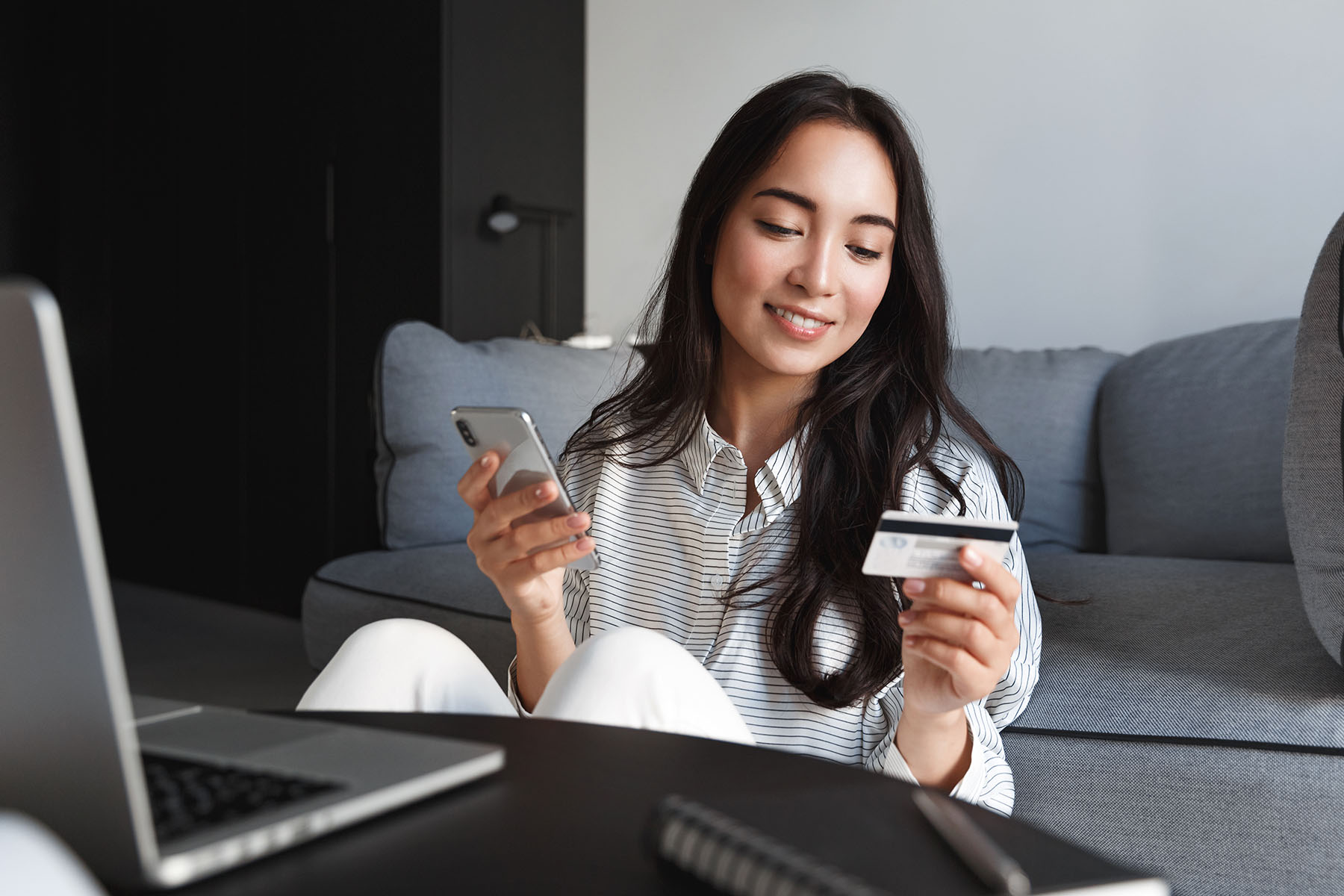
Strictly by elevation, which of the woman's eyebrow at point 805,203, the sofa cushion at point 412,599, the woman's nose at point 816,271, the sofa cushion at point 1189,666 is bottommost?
the sofa cushion at point 412,599

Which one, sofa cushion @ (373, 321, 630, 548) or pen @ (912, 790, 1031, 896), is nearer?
pen @ (912, 790, 1031, 896)

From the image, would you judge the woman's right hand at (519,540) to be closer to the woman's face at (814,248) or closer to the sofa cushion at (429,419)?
the woman's face at (814,248)

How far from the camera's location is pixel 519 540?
111cm

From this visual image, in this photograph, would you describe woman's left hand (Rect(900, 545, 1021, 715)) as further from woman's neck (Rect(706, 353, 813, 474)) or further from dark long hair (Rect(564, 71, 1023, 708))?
woman's neck (Rect(706, 353, 813, 474))

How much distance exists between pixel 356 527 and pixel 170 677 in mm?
680

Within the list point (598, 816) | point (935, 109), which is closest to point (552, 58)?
point (935, 109)

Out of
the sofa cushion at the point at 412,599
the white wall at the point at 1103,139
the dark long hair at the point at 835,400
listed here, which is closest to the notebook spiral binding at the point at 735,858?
the dark long hair at the point at 835,400

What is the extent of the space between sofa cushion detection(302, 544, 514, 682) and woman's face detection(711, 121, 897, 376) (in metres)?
0.78

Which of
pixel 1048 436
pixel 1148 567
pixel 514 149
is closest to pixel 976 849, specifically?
pixel 1148 567

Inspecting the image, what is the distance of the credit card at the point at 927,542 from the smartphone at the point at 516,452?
0.37 m

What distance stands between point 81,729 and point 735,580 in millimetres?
830

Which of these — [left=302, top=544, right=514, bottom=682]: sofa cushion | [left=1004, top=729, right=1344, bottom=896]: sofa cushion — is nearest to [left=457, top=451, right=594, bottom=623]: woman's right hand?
[left=1004, top=729, right=1344, bottom=896]: sofa cushion

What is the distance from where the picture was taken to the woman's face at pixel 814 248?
1.25m

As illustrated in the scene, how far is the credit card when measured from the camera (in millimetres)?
764
